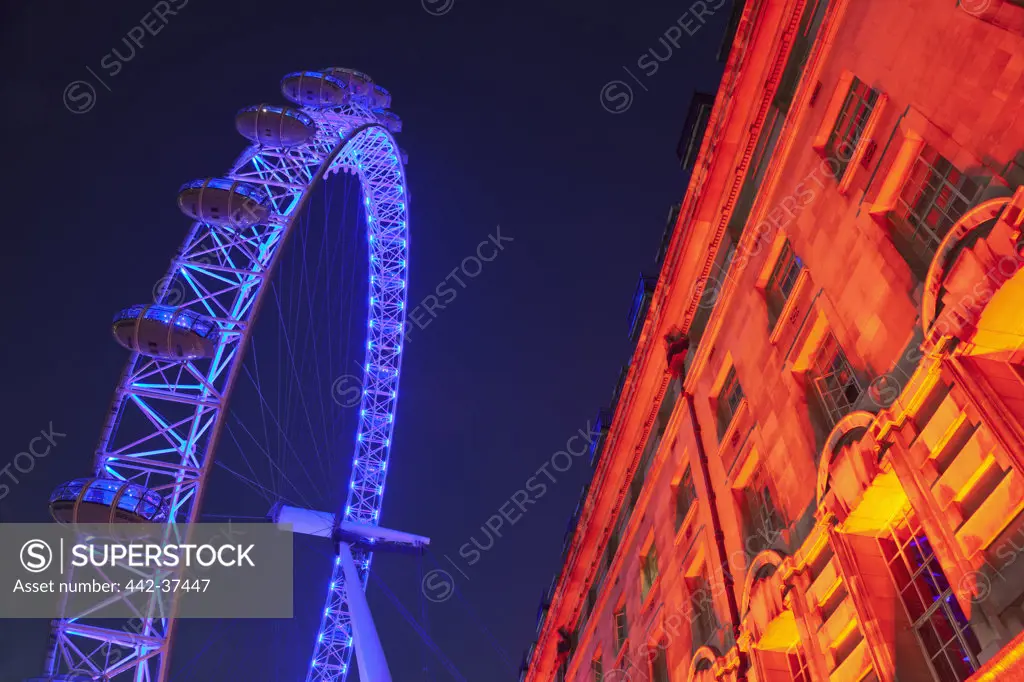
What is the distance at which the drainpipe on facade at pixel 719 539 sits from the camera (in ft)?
55.9

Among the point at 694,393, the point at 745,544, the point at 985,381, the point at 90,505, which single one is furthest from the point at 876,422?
the point at 90,505

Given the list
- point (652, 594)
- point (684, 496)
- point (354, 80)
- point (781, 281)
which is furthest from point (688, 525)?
point (354, 80)

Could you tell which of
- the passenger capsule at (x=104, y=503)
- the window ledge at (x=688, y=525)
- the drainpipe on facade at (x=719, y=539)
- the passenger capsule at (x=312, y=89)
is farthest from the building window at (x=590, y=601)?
the passenger capsule at (x=312, y=89)

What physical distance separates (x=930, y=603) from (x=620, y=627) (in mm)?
18856

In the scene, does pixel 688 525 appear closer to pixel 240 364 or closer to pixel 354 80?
pixel 240 364

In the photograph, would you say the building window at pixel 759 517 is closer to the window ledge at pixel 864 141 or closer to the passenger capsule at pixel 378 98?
the window ledge at pixel 864 141

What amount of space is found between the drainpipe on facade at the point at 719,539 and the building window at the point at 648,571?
6.17 meters

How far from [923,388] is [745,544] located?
804 centimetres

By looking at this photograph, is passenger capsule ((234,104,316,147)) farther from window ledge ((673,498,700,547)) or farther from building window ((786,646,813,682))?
building window ((786,646,813,682))

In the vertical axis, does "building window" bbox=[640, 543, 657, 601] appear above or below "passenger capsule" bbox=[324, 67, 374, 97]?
below

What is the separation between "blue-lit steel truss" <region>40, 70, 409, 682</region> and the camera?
2838cm

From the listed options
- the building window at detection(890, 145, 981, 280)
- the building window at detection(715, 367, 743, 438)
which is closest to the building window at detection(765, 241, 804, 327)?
the building window at detection(715, 367, 743, 438)

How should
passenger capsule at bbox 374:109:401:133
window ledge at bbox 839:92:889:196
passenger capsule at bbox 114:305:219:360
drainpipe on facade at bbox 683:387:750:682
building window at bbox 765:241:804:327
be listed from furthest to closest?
1. passenger capsule at bbox 374:109:401:133
2. passenger capsule at bbox 114:305:219:360
3. building window at bbox 765:241:804:327
4. drainpipe on facade at bbox 683:387:750:682
5. window ledge at bbox 839:92:889:196

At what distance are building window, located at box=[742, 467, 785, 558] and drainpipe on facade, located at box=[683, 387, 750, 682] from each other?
102 centimetres
